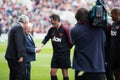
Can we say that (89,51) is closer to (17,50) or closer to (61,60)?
(17,50)

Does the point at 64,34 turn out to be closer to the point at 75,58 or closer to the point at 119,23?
the point at 119,23

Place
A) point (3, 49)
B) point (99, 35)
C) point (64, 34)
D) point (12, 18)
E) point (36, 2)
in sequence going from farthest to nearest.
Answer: point (36, 2) → point (12, 18) → point (3, 49) → point (64, 34) → point (99, 35)

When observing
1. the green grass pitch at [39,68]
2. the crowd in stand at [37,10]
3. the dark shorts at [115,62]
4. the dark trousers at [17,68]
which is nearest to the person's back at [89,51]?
the dark shorts at [115,62]

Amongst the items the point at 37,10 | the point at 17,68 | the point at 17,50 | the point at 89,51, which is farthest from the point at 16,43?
the point at 37,10

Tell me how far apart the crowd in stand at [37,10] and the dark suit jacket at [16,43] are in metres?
→ 12.3

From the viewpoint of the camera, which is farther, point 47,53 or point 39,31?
point 39,31

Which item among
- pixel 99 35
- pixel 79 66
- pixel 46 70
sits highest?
pixel 99 35

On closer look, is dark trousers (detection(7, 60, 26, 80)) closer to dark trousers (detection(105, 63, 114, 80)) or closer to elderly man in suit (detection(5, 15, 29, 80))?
elderly man in suit (detection(5, 15, 29, 80))

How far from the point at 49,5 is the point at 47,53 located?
7.86 meters

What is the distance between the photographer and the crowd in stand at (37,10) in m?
21.6

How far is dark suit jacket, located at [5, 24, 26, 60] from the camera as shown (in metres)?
7.71

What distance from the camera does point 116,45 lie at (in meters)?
7.67

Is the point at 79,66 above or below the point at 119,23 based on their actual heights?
below

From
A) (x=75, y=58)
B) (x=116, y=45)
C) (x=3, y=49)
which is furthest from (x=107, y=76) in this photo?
(x=3, y=49)
